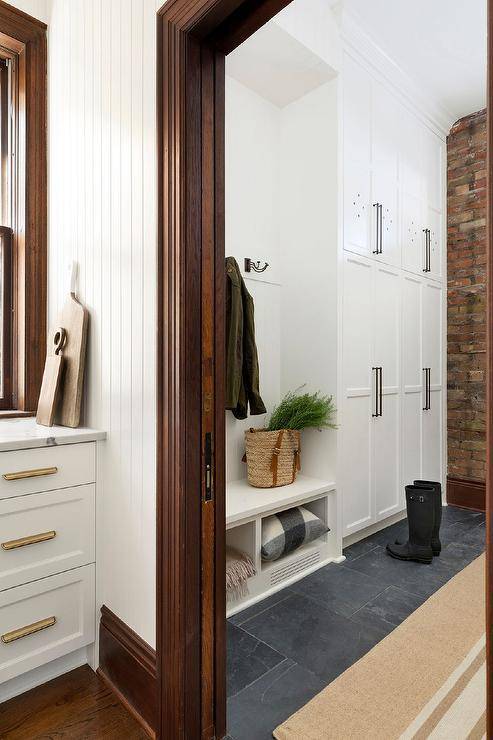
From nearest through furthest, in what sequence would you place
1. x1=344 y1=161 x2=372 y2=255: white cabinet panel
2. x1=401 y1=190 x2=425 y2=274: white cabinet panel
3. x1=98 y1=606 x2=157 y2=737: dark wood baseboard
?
1. x1=98 y1=606 x2=157 y2=737: dark wood baseboard
2. x1=344 y1=161 x2=372 y2=255: white cabinet panel
3. x1=401 y1=190 x2=425 y2=274: white cabinet panel

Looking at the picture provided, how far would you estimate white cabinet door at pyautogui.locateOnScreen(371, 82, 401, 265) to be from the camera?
302 centimetres

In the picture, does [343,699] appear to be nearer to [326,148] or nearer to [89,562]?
[89,562]

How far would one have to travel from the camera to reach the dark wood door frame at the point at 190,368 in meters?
1.29

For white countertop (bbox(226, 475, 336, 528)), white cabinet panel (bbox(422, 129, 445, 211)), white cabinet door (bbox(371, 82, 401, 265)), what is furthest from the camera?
white cabinet panel (bbox(422, 129, 445, 211))

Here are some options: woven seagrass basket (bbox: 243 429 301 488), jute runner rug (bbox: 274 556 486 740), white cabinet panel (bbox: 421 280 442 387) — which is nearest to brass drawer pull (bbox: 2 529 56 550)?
jute runner rug (bbox: 274 556 486 740)

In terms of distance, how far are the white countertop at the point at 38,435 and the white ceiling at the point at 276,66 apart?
83.8 inches

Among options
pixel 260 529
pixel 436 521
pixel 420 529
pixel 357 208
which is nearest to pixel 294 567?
pixel 260 529

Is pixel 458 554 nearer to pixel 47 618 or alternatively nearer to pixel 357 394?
pixel 357 394

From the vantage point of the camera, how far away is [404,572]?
8.36 ft

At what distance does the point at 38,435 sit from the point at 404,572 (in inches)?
81.4

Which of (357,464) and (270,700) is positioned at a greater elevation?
(357,464)

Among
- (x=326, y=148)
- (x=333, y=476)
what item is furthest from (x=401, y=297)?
(x=333, y=476)

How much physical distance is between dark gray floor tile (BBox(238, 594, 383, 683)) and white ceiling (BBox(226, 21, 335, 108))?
283 centimetres

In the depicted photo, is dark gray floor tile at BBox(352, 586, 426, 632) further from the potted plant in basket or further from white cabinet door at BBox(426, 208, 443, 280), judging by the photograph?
white cabinet door at BBox(426, 208, 443, 280)
